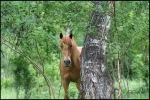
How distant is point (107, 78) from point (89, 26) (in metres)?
0.86

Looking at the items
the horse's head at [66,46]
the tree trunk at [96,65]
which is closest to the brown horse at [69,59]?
the horse's head at [66,46]

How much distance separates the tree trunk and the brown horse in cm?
54

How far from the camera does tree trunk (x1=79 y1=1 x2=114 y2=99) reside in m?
7.01

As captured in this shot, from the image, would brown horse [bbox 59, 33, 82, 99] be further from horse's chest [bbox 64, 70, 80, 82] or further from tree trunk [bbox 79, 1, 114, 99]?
tree trunk [bbox 79, 1, 114, 99]

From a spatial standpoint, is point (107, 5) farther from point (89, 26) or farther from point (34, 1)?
point (34, 1)

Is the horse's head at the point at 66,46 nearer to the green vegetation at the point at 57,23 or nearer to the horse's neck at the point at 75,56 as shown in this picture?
the green vegetation at the point at 57,23

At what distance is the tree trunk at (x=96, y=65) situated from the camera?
7.01 metres

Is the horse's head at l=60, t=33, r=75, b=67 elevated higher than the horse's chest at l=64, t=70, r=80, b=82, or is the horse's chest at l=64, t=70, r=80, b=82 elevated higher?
the horse's head at l=60, t=33, r=75, b=67

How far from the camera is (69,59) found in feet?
25.4

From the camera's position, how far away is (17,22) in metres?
7.63

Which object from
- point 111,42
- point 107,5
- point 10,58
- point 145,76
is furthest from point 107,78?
point 145,76

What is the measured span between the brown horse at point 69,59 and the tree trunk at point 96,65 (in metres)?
0.54

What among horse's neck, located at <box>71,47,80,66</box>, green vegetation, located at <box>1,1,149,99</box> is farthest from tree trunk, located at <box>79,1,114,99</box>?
horse's neck, located at <box>71,47,80,66</box>

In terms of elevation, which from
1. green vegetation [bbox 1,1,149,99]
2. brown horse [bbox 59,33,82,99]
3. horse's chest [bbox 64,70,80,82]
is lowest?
horse's chest [bbox 64,70,80,82]
